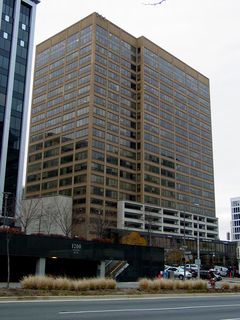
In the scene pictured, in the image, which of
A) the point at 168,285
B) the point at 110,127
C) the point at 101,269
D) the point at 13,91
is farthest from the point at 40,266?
the point at 110,127

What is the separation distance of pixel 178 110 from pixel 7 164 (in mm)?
98022

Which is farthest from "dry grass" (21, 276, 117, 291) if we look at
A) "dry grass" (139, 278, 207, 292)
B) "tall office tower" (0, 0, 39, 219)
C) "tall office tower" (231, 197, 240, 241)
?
"tall office tower" (231, 197, 240, 241)

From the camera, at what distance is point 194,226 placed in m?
147

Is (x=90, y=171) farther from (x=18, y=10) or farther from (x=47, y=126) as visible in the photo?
(x=18, y=10)

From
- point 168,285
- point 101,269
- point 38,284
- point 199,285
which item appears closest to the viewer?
point 38,284

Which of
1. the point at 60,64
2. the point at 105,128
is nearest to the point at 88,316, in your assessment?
the point at 105,128

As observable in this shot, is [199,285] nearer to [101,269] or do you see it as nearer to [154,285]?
[154,285]

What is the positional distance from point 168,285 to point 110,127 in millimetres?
104194

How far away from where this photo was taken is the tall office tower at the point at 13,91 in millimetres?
71875

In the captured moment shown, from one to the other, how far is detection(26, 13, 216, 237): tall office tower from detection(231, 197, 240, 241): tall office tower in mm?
31120

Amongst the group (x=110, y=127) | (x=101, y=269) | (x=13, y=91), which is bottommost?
(x=101, y=269)

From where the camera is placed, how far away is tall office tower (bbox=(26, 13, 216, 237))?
126m

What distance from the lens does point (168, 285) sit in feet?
94.7

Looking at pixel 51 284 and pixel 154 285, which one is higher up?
pixel 51 284
